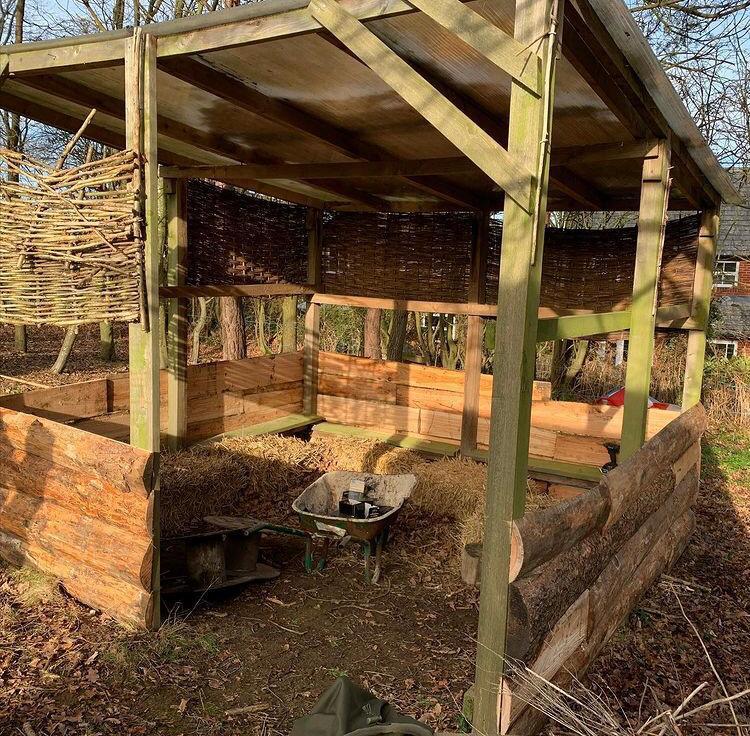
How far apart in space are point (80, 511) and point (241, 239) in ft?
14.6

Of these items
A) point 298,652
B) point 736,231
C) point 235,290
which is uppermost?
point 736,231

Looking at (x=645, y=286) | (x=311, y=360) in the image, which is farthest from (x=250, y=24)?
(x=311, y=360)

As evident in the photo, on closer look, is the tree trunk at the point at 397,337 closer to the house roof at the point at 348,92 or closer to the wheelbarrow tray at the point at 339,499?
the house roof at the point at 348,92

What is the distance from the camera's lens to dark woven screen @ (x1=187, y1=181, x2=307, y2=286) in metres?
7.66

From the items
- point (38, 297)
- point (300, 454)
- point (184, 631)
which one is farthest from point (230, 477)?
point (38, 297)

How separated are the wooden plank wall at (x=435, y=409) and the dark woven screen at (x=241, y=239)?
1542 mm

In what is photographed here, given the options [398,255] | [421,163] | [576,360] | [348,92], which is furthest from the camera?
[576,360]

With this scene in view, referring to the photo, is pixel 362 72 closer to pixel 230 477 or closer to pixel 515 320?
pixel 515 320

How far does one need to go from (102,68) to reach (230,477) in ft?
13.7

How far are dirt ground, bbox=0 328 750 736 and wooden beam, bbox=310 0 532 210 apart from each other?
232 cm

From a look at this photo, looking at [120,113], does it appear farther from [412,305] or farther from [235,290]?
[412,305]

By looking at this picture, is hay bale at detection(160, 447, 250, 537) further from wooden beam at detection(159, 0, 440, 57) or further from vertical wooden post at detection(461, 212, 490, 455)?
wooden beam at detection(159, 0, 440, 57)

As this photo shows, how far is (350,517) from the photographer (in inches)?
225

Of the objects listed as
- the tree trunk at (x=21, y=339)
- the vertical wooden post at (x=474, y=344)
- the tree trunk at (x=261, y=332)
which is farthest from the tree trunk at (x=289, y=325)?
the tree trunk at (x=21, y=339)
